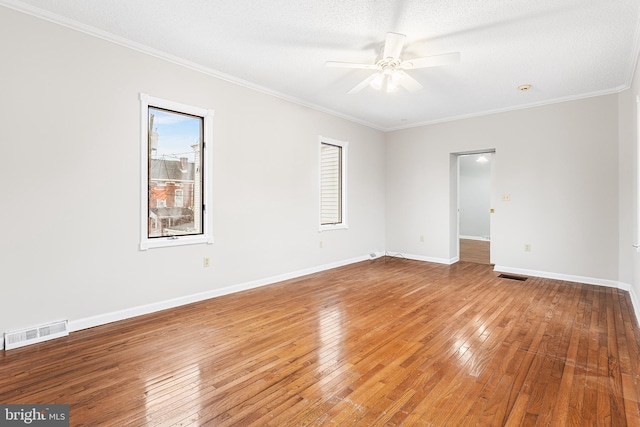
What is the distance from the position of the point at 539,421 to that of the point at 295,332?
6.28 ft

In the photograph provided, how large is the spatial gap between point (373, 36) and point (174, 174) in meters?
2.67

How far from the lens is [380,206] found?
7.04 m

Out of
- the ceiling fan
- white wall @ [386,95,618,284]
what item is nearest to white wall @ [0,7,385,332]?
the ceiling fan

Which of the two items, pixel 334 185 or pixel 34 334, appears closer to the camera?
pixel 34 334

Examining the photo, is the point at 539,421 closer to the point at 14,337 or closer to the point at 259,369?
the point at 259,369

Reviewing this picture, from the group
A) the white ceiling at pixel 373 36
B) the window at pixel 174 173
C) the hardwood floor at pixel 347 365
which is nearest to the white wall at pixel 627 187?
the white ceiling at pixel 373 36

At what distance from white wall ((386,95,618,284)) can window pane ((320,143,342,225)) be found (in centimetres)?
171

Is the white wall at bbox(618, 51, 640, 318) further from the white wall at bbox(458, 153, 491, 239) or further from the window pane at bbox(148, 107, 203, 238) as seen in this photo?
the window pane at bbox(148, 107, 203, 238)

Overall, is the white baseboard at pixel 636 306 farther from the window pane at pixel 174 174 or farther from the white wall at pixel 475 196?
the white wall at pixel 475 196

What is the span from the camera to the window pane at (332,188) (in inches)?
242

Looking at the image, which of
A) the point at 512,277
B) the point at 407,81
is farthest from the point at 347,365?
the point at 512,277

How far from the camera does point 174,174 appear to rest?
3795 mm

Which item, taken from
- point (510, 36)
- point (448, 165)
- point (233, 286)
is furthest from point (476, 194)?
point (233, 286)

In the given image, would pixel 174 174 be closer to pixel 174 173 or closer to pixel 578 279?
pixel 174 173
